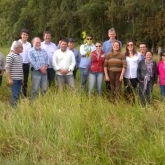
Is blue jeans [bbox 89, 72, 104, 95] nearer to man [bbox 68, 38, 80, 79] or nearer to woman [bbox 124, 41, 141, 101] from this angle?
woman [bbox 124, 41, 141, 101]

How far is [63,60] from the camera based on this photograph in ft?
26.0

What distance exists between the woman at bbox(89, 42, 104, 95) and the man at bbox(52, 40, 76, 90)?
0.46 metres

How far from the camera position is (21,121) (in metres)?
5.41

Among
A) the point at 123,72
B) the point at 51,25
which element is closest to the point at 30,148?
the point at 123,72

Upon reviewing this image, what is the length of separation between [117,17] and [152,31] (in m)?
7.18

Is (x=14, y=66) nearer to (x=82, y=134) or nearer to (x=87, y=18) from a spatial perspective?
(x=82, y=134)

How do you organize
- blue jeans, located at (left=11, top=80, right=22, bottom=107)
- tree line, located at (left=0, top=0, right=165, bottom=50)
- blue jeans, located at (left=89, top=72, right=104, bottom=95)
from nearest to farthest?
blue jeans, located at (left=11, top=80, right=22, bottom=107)
blue jeans, located at (left=89, top=72, right=104, bottom=95)
tree line, located at (left=0, top=0, right=165, bottom=50)

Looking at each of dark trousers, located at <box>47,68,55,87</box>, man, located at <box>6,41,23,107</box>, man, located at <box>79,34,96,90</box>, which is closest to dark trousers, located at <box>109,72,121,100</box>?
man, located at <box>79,34,96,90</box>

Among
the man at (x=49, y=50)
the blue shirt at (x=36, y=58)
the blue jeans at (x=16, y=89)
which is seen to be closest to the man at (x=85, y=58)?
the man at (x=49, y=50)

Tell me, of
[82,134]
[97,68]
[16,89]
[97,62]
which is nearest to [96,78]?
[97,68]

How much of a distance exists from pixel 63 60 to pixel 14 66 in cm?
128

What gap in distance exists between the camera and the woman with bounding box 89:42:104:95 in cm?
783

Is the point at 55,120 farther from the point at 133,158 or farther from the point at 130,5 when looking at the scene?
the point at 130,5

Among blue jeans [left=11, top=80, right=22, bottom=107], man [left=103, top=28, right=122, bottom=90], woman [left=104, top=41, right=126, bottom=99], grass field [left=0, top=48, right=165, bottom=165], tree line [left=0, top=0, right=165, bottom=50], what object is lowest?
grass field [left=0, top=48, right=165, bottom=165]
